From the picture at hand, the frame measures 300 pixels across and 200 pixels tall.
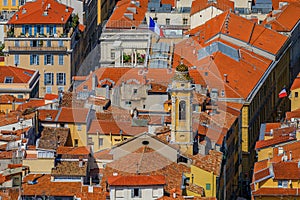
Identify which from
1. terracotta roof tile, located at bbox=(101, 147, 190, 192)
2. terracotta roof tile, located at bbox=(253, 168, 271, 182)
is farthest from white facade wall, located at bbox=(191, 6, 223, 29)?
terracotta roof tile, located at bbox=(253, 168, 271, 182)

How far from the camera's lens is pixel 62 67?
132 m

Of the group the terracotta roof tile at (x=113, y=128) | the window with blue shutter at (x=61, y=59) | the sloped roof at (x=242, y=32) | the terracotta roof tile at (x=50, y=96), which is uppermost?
the sloped roof at (x=242, y=32)

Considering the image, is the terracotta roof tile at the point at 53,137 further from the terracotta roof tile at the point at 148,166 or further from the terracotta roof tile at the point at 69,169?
the terracotta roof tile at the point at 148,166

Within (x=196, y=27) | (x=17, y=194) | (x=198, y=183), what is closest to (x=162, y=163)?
(x=198, y=183)

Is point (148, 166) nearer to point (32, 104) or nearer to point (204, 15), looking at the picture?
point (32, 104)

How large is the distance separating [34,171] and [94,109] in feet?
43.4

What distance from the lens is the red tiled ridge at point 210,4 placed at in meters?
144

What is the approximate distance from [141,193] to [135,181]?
62cm

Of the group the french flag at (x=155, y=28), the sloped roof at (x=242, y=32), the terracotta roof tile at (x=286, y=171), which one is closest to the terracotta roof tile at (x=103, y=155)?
the terracotta roof tile at (x=286, y=171)

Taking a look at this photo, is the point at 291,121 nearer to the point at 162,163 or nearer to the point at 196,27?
the point at 162,163

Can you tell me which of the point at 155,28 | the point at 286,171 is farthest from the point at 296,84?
the point at 286,171

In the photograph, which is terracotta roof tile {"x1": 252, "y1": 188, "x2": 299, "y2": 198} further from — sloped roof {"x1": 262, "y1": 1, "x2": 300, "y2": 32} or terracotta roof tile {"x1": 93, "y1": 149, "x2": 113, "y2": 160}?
sloped roof {"x1": 262, "y1": 1, "x2": 300, "y2": 32}

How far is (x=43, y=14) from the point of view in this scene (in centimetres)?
13238

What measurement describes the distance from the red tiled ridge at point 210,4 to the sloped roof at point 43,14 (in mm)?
Result: 12014
